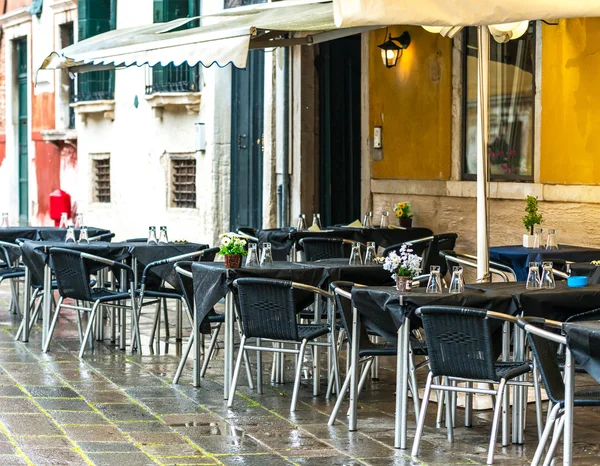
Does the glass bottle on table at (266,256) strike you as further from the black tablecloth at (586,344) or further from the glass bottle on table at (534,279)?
the black tablecloth at (586,344)

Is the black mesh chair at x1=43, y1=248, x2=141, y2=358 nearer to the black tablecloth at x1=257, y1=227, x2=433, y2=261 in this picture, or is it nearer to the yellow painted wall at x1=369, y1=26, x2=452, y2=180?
the black tablecloth at x1=257, y1=227, x2=433, y2=261

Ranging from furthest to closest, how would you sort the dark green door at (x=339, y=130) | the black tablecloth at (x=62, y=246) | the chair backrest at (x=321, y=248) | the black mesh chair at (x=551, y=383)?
1. the dark green door at (x=339, y=130)
2. the chair backrest at (x=321, y=248)
3. the black tablecloth at (x=62, y=246)
4. the black mesh chair at (x=551, y=383)

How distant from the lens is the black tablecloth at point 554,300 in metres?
6.89

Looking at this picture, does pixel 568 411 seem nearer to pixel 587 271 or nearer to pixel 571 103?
pixel 587 271

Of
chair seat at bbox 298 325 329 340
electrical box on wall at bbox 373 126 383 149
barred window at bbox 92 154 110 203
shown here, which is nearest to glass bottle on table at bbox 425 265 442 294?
chair seat at bbox 298 325 329 340

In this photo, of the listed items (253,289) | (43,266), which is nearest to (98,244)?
(43,266)

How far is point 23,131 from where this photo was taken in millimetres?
25766

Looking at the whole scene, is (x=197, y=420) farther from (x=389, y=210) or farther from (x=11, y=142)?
(x=11, y=142)

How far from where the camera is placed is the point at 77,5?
21.4 meters

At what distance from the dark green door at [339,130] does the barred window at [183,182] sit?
3.06 metres

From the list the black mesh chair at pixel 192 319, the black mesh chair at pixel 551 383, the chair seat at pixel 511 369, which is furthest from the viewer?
the black mesh chair at pixel 192 319

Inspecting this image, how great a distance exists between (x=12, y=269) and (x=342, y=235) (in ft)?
10.1

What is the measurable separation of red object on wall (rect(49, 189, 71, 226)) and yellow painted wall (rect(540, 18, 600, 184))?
1265 cm

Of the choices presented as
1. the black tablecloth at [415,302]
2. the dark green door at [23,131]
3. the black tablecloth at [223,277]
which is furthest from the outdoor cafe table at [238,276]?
the dark green door at [23,131]
